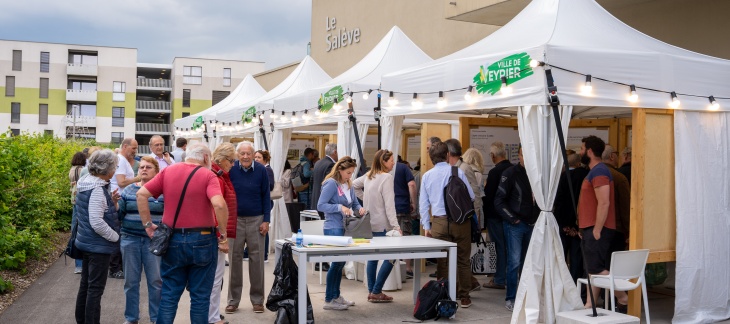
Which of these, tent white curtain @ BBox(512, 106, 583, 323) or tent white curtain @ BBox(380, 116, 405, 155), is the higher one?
tent white curtain @ BBox(380, 116, 405, 155)

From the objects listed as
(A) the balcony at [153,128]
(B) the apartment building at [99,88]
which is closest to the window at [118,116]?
(B) the apartment building at [99,88]

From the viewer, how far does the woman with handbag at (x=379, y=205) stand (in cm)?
792

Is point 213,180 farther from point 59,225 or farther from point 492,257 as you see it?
point 59,225

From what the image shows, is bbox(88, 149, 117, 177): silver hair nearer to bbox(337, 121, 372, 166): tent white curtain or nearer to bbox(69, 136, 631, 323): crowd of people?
bbox(69, 136, 631, 323): crowd of people

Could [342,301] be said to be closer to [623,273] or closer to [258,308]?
[258,308]

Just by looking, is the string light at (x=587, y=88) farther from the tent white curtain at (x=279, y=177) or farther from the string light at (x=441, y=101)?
the tent white curtain at (x=279, y=177)

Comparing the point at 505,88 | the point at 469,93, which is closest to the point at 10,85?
the point at 469,93

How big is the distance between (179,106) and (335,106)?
53.6 metres

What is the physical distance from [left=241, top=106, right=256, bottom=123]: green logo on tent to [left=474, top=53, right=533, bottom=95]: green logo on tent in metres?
7.31

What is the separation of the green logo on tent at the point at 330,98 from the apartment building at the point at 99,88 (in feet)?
162

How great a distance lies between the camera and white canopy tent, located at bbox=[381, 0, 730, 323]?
6625 mm

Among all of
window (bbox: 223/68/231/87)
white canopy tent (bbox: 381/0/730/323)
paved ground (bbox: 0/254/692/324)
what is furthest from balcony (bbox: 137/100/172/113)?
white canopy tent (bbox: 381/0/730/323)

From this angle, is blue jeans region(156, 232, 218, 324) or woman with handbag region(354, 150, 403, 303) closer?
blue jeans region(156, 232, 218, 324)

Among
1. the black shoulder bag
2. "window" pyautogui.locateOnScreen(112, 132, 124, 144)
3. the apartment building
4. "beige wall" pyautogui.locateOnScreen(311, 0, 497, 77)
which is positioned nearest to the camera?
the black shoulder bag
